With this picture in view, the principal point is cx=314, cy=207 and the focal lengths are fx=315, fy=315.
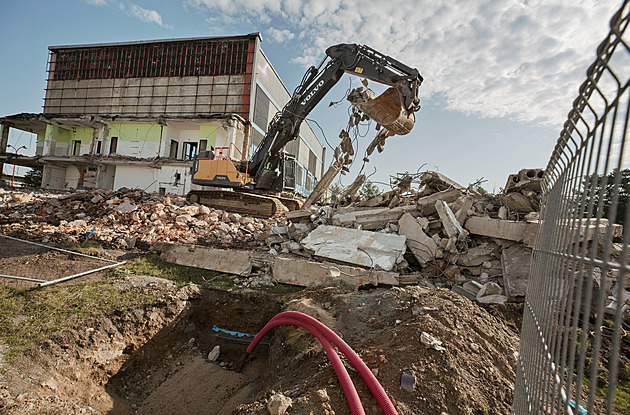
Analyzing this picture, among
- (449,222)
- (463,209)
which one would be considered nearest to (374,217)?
(449,222)

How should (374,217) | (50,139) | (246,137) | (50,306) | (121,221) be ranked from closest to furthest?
(50,306)
(374,217)
(121,221)
(246,137)
(50,139)

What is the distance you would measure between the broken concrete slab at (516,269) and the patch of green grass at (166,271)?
206 inches

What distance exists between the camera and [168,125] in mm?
22125

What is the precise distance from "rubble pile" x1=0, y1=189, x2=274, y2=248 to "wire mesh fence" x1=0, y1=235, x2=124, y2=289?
984mm

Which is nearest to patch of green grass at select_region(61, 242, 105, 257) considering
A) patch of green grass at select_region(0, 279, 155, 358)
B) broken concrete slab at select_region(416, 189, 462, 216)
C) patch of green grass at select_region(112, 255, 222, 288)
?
patch of green grass at select_region(112, 255, 222, 288)

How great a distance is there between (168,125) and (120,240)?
1695 centimetres

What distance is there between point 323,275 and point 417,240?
237 centimetres

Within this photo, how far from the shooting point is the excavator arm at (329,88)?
24.2 feet

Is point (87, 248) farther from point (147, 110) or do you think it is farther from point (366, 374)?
point (147, 110)

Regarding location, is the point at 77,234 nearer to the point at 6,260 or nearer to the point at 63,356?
the point at 6,260

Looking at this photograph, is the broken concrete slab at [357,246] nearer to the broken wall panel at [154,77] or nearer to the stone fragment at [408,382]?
the stone fragment at [408,382]

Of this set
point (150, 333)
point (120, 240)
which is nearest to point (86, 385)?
point (150, 333)

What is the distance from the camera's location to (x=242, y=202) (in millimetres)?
13023

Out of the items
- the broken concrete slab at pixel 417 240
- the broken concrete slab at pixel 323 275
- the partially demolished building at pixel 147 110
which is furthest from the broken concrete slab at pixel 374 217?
the partially demolished building at pixel 147 110
